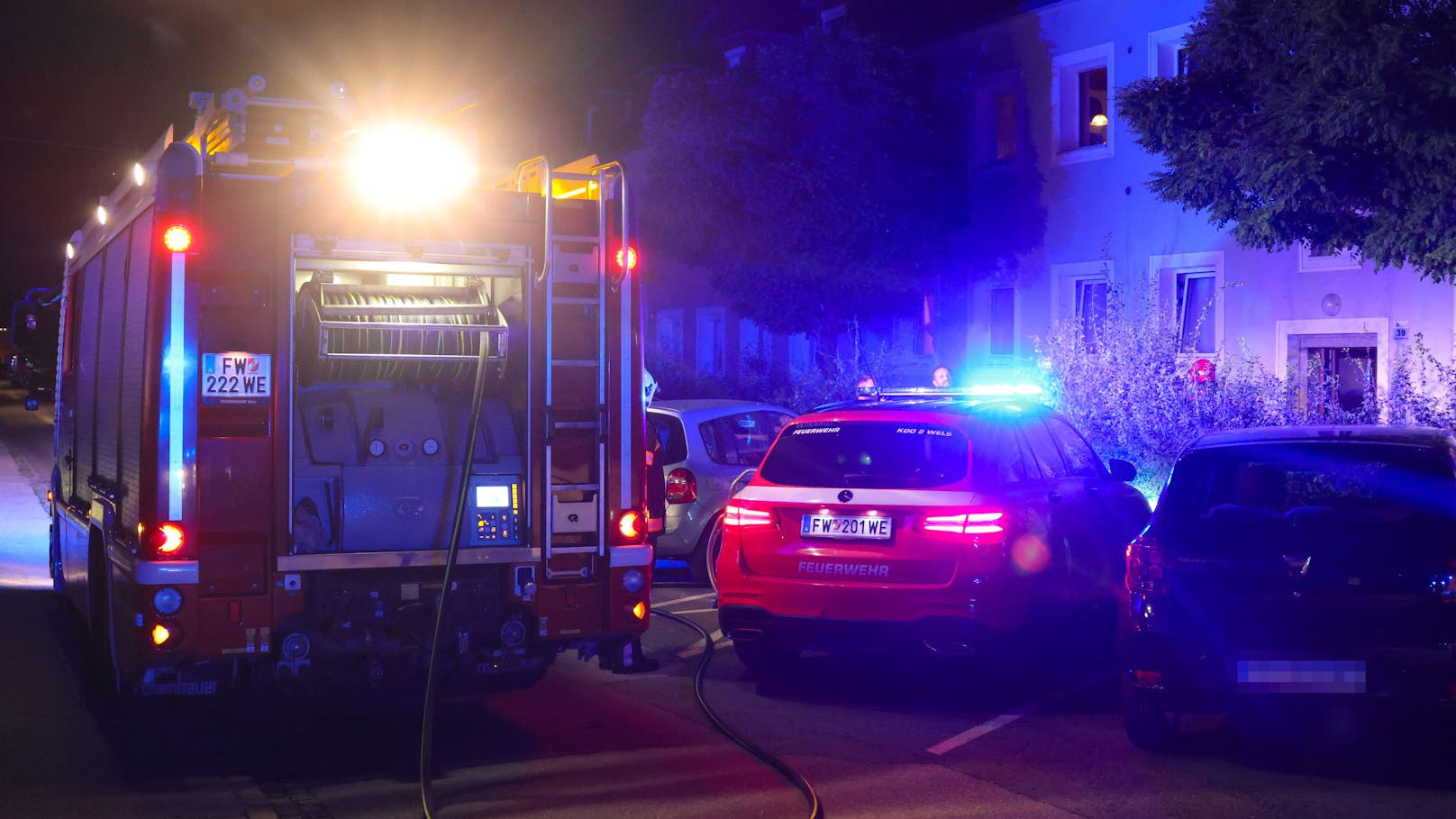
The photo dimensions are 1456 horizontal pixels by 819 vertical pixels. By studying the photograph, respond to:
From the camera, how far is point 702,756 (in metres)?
7.21

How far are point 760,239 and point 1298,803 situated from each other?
68.6 ft

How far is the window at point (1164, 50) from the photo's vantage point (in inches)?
934

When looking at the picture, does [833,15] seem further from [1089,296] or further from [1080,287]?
[1089,296]

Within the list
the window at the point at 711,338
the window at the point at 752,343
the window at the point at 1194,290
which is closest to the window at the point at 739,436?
the window at the point at 1194,290

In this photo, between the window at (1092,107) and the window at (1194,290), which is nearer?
the window at (1194,290)

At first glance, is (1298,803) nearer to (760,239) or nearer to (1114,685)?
(1114,685)

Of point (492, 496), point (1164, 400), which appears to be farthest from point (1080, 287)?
point (492, 496)

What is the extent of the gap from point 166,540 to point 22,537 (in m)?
12.0

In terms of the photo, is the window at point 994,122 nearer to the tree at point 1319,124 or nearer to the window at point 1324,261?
the tree at point 1319,124

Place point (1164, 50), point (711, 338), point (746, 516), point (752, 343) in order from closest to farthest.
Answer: point (746, 516) < point (1164, 50) < point (752, 343) < point (711, 338)

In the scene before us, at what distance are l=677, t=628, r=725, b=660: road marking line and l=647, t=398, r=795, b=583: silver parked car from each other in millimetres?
1918

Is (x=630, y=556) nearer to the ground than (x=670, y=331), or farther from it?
nearer to the ground

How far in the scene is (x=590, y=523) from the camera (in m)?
7.57

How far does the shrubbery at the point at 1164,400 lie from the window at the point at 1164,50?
7.09m
